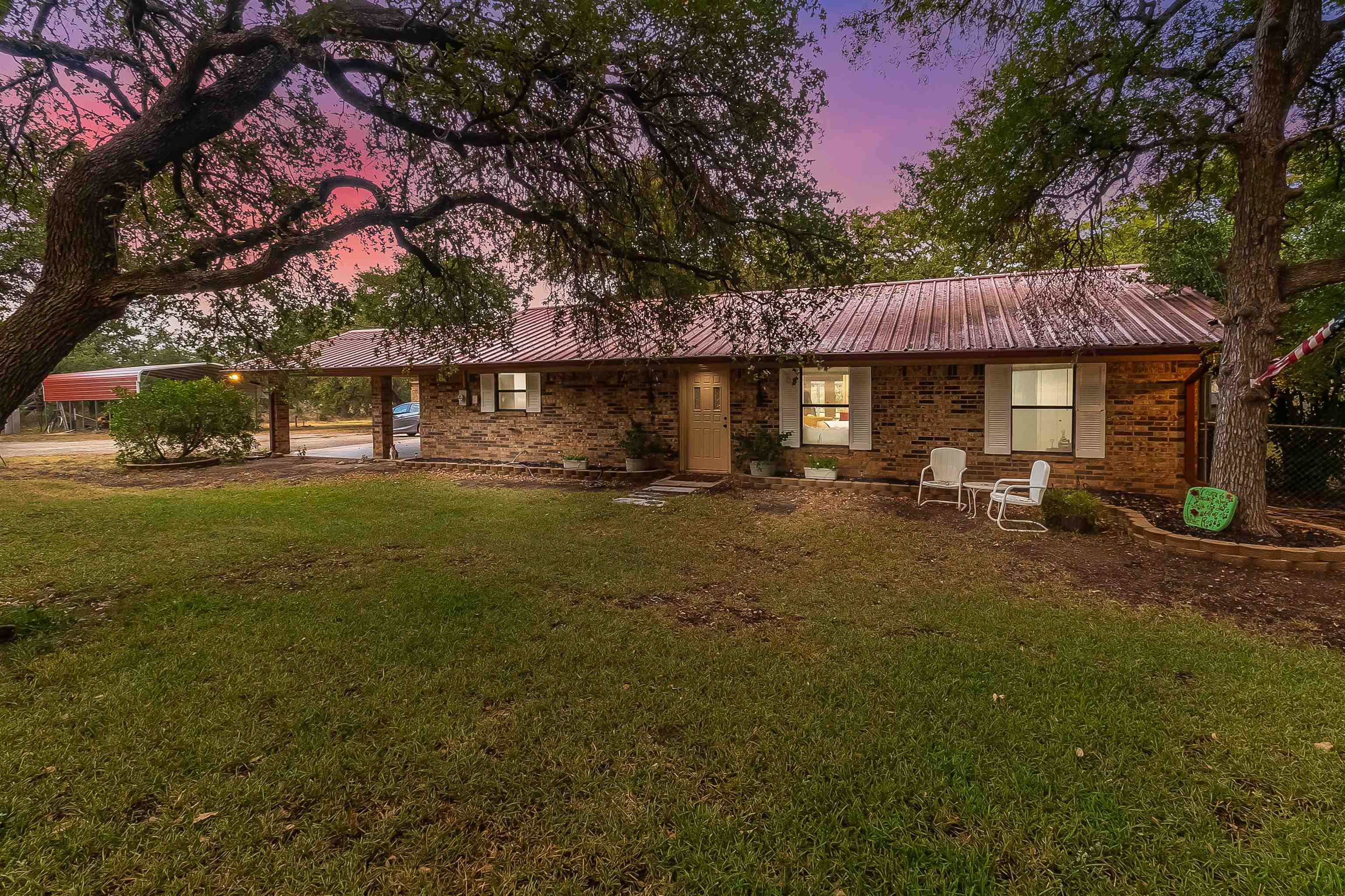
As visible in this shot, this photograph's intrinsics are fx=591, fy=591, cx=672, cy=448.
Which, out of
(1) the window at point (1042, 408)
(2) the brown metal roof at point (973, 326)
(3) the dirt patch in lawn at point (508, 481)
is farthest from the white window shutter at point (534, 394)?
(1) the window at point (1042, 408)

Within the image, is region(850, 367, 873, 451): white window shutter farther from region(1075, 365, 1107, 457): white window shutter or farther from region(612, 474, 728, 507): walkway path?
region(1075, 365, 1107, 457): white window shutter

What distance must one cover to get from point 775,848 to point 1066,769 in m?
1.44

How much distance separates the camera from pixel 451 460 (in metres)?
14.3

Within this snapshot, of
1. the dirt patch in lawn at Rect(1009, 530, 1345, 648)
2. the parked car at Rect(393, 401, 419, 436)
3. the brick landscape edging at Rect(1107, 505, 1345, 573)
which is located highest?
the parked car at Rect(393, 401, 419, 436)

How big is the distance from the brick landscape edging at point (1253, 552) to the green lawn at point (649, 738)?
207 centimetres

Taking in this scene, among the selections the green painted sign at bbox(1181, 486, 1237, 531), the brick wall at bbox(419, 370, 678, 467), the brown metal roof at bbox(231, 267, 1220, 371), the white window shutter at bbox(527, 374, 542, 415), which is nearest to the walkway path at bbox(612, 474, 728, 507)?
the brick wall at bbox(419, 370, 678, 467)

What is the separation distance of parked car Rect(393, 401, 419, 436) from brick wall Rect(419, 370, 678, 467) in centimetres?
734

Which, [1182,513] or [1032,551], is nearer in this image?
[1032,551]

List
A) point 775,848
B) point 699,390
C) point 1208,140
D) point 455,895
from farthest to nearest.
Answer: point 699,390
point 1208,140
point 775,848
point 455,895

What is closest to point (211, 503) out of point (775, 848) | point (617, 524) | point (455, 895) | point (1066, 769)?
point (617, 524)

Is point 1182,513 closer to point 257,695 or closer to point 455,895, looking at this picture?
point 455,895

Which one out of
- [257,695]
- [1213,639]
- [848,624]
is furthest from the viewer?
[848,624]

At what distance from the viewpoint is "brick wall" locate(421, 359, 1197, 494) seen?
9180 millimetres

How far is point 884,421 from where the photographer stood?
10602 mm
